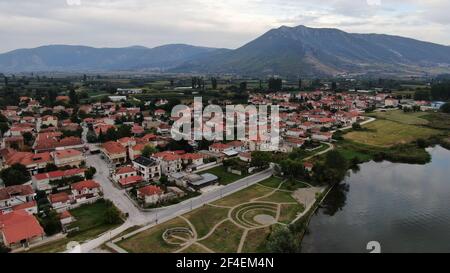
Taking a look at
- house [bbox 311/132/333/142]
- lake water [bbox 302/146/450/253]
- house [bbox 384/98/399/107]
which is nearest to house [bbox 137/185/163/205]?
lake water [bbox 302/146/450/253]

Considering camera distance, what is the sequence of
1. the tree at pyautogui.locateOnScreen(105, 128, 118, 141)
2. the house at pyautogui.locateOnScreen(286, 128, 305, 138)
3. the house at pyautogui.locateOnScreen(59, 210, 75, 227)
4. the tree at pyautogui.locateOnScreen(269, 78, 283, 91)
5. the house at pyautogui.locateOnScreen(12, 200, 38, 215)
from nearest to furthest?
1. the house at pyautogui.locateOnScreen(59, 210, 75, 227)
2. the house at pyautogui.locateOnScreen(12, 200, 38, 215)
3. the tree at pyautogui.locateOnScreen(105, 128, 118, 141)
4. the house at pyautogui.locateOnScreen(286, 128, 305, 138)
5. the tree at pyautogui.locateOnScreen(269, 78, 283, 91)

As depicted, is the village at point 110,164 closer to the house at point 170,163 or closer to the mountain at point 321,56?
the house at point 170,163

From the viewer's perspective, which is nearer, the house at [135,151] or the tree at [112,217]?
the tree at [112,217]

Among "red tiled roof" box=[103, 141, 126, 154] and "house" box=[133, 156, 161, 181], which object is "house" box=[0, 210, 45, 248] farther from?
"red tiled roof" box=[103, 141, 126, 154]

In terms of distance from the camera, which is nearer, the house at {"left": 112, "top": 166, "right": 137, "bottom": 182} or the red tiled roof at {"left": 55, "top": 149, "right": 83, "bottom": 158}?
the house at {"left": 112, "top": 166, "right": 137, "bottom": 182}

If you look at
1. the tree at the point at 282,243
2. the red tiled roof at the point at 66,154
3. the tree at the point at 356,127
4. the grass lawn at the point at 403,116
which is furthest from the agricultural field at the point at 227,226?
the grass lawn at the point at 403,116
